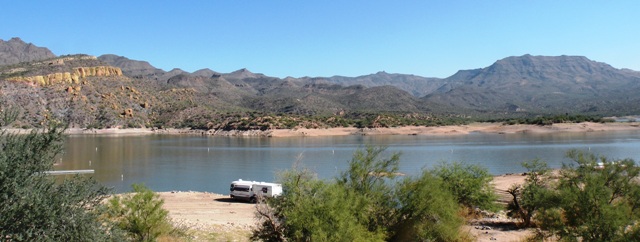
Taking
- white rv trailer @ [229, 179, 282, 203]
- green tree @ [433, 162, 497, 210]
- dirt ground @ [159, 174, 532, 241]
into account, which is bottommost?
dirt ground @ [159, 174, 532, 241]

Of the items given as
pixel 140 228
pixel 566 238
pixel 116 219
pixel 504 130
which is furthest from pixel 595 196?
pixel 504 130

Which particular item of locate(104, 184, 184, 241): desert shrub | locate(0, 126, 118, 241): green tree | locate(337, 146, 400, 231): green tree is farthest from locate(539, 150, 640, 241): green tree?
locate(104, 184, 184, 241): desert shrub

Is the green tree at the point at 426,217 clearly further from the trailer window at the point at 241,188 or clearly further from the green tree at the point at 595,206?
the trailer window at the point at 241,188

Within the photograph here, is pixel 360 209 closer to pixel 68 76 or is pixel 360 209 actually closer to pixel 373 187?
pixel 373 187

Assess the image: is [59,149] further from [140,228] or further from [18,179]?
[140,228]

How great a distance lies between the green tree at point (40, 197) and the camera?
925 centimetres

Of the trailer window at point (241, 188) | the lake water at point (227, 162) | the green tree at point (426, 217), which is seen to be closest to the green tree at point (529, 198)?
the green tree at point (426, 217)

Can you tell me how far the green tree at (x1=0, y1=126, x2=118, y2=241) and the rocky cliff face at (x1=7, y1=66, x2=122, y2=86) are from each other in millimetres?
126850

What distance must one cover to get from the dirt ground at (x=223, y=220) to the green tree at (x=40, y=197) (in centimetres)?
853

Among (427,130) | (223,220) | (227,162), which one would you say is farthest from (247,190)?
(427,130)

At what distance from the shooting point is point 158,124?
13400 centimetres

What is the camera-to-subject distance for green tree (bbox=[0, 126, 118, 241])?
9.25 m

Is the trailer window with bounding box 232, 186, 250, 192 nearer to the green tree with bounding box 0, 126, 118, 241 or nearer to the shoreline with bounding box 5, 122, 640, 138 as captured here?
the green tree with bounding box 0, 126, 118, 241

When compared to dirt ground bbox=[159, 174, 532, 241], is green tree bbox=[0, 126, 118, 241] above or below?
above
